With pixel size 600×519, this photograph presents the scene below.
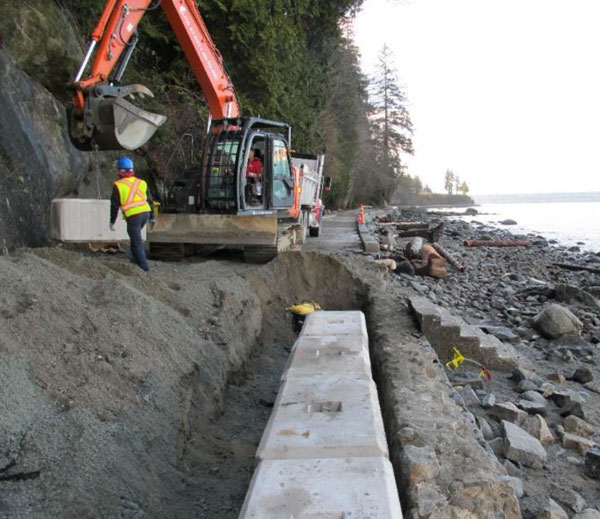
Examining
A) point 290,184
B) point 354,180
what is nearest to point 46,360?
point 290,184

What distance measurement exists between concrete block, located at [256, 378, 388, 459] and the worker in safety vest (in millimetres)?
4143

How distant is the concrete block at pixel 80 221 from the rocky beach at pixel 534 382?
190 inches

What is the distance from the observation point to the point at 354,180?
4881 centimetres

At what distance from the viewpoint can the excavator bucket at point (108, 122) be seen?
6.35 metres

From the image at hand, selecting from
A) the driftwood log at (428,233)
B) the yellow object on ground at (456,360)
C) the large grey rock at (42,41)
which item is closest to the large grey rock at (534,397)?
the yellow object on ground at (456,360)

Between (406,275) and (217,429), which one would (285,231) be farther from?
(217,429)

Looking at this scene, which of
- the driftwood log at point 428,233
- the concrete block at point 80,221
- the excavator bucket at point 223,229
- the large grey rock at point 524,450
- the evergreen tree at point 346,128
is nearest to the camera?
the large grey rock at point 524,450

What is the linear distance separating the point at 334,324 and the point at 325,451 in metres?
2.27

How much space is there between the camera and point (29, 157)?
757 cm

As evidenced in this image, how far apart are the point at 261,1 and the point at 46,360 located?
14.1 meters

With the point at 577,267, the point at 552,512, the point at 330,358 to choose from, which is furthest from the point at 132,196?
the point at 577,267

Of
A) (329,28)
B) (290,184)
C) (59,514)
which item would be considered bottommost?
(59,514)

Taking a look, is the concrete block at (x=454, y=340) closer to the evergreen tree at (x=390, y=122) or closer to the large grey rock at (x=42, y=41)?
the large grey rock at (x=42, y=41)

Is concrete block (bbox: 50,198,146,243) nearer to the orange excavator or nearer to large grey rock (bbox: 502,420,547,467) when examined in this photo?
the orange excavator
